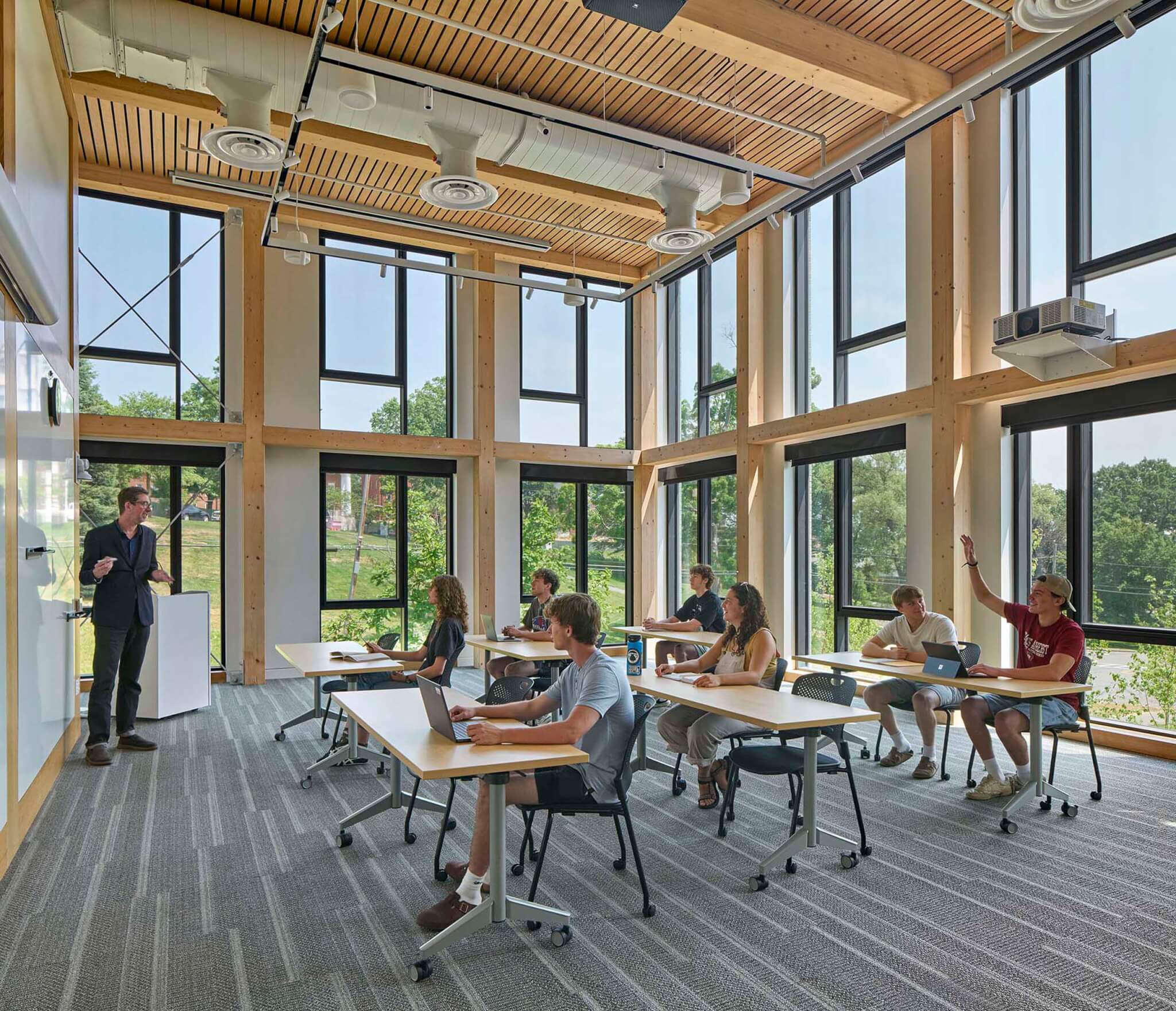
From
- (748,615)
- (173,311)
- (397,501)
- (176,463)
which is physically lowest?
(748,615)

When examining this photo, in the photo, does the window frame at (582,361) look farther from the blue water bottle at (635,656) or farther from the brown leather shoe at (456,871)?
the brown leather shoe at (456,871)

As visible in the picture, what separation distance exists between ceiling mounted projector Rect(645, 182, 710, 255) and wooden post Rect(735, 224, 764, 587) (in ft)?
5.94

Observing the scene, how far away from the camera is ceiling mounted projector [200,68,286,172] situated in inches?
230

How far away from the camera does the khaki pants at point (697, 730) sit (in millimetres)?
4582

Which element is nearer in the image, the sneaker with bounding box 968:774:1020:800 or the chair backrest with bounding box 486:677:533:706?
the chair backrest with bounding box 486:677:533:706

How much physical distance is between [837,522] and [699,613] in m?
1.96

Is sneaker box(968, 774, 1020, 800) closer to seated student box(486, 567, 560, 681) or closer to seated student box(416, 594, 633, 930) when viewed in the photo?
seated student box(416, 594, 633, 930)

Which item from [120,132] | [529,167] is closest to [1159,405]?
[529,167]

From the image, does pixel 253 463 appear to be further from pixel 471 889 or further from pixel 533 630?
pixel 471 889

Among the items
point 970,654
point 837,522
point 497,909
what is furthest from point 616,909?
point 837,522

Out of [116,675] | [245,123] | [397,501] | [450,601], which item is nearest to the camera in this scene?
[450,601]

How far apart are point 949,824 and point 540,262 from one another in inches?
345

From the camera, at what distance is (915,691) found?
19.2ft

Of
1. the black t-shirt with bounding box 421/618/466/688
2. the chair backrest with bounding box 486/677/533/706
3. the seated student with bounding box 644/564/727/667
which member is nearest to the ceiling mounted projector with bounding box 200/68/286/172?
Result: the black t-shirt with bounding box 421/618/466/688
